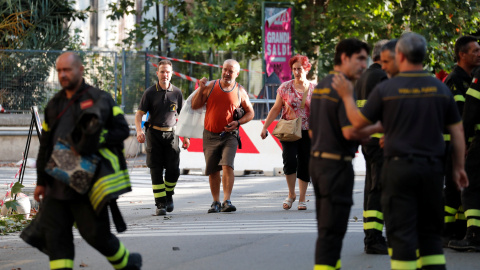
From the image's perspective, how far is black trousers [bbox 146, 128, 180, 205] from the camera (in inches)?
479

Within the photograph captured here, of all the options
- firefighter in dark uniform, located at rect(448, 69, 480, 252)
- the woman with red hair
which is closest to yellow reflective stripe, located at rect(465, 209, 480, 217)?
firefighter in dark uniform, located at rect(448, 69, 480, 252)

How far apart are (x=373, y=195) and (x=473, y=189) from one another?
3.17 feet

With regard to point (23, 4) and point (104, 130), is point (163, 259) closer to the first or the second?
point (104, 130)

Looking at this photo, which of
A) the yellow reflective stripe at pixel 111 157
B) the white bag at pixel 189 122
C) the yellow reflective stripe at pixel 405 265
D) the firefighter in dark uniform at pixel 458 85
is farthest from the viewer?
the white bag at pixel 189 122

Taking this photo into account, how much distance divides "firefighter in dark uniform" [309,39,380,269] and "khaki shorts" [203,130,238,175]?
5.59 m

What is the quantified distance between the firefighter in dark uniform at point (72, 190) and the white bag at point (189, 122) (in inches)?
219

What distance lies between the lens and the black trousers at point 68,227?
6.43 meters

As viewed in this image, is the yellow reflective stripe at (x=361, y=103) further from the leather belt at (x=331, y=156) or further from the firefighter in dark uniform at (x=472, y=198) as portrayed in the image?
the leather belt at (x=331, y=156)

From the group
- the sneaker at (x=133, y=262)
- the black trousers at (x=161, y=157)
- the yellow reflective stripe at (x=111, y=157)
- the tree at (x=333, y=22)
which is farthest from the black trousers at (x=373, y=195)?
the tree at (x=333, y=22)

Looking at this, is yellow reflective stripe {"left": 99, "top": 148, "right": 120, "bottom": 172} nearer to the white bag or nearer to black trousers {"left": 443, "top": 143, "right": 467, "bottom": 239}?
black trousers {"left": 443, "top": 143, "right": 467, "bottom": 239}

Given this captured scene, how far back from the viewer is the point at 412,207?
627 cm

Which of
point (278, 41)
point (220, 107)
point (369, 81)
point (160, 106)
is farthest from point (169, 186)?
point (278, 41)

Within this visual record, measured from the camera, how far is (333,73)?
6512mm

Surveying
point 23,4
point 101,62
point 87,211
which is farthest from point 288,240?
point 23,4
